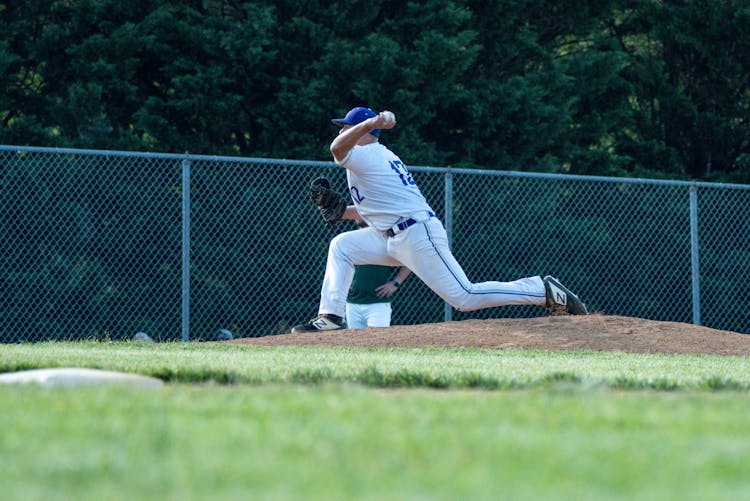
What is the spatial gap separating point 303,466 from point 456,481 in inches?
16.4

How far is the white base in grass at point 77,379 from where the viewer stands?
486 cm

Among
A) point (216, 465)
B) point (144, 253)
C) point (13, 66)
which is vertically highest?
point (13, 66)

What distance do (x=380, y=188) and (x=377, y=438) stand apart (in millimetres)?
6274

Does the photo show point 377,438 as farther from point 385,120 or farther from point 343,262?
point 343,262

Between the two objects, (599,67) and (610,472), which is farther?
(599,67)

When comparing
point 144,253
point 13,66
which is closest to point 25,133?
point 13,66

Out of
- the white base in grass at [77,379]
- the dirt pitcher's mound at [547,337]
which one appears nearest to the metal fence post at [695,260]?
the dirt pitcher's mound at [547,337]

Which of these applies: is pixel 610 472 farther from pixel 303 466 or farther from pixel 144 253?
pixel 144 253

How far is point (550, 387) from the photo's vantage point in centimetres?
511

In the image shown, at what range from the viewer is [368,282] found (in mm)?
11000

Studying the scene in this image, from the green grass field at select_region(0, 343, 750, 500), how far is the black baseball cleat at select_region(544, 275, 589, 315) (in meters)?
4.02

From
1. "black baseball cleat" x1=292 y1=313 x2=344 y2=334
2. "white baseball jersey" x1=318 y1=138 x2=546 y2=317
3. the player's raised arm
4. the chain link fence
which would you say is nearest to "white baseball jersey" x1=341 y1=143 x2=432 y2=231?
"white baseball jersey" x1=318 y1=138 x2=546 y2=317

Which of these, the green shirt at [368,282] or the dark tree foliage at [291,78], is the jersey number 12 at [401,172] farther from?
the dark tree foliage at [291,78]

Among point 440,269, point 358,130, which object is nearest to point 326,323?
point 440,269
